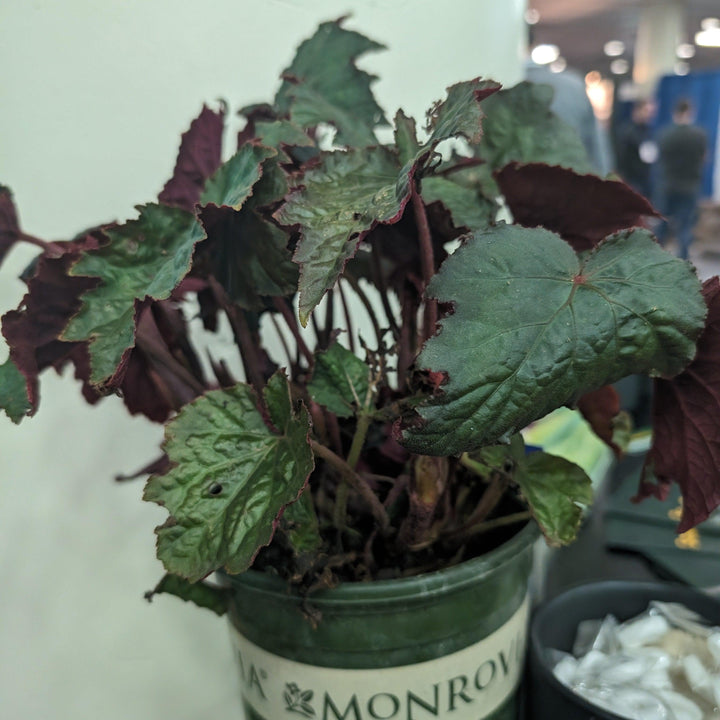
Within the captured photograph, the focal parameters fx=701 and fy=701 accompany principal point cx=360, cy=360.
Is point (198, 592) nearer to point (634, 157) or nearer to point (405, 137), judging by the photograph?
point (405, 137)

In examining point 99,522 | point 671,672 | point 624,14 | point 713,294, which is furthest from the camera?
point 624,14

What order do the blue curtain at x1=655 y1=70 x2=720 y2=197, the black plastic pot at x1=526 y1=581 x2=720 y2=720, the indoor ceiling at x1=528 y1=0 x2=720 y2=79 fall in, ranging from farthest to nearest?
the indoor ceiling at x1=528 y1=0 x2=720 y2=79 < the blue curtain at x1=655 y1=70 x2=720 y2=197 < the black plastic pot at x1=526 y1=581 x2=720 y2=720

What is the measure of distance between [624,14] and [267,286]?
742 cm

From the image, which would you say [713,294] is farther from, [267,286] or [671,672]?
[671,672]

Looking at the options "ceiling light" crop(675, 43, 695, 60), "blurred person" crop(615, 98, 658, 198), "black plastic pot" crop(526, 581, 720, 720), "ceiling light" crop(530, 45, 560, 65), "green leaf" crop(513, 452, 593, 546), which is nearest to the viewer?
"green leaf" crop(513, 452, 593, 546)

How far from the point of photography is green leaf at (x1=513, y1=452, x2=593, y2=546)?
16.0 inches

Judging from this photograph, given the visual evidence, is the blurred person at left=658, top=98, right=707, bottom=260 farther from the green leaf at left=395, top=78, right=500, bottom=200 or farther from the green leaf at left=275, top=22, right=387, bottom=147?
the green leaf at left=395, top=78, right=500, bottom=200

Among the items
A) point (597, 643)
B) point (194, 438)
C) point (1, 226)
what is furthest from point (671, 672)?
point (1, 226)

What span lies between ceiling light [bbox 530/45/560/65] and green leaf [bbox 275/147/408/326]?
832 cm

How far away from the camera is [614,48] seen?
8.08 meters

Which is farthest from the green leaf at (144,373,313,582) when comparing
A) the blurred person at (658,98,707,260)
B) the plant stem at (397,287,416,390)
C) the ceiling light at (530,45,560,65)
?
the ceiling light at (530,45,560,65)

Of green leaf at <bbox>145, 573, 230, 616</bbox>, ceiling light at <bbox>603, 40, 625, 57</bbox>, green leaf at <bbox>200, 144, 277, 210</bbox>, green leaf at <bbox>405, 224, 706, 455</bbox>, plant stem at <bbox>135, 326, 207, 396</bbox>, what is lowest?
ceiling light at <bbox>603, 40, 625, 57</bbox>

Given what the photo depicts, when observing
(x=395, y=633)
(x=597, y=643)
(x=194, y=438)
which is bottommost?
(x=597, y=643)

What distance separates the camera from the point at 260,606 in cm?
43
